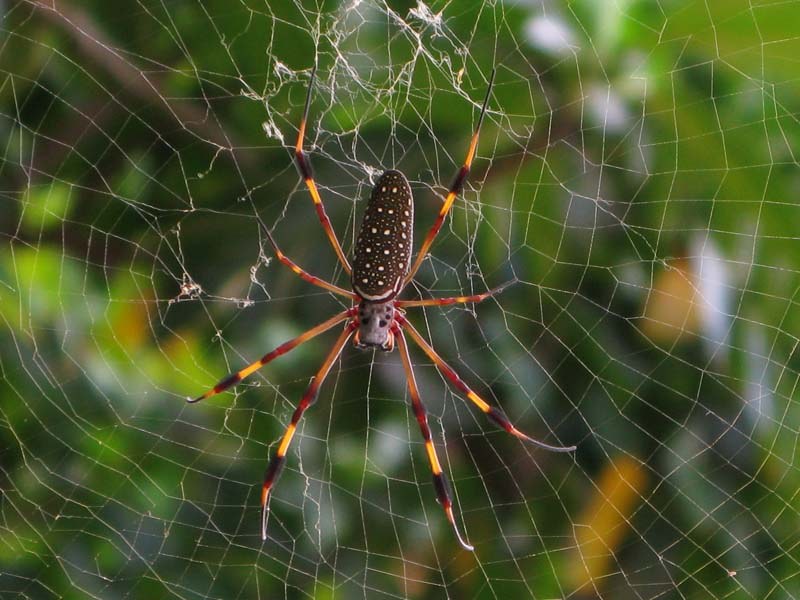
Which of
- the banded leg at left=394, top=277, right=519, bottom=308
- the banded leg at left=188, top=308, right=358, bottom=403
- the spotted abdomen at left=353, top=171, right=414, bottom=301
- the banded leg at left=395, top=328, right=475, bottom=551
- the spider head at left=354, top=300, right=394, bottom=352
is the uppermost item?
the spotted abdomen at left=353, top=171, right=414, bottom=301

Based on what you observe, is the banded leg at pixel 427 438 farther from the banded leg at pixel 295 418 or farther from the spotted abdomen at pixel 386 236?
the spotted abdomen at pixel 386 236

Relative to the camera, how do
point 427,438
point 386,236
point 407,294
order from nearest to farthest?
point 386,236
point 427,438
point 407,294

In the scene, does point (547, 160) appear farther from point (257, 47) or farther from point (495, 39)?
point (257, 47)

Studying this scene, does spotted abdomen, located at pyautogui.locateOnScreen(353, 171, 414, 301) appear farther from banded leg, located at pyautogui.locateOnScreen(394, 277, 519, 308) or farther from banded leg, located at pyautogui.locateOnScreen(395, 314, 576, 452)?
banded leg, located at pyautogui.locateOnScreen(395, 314, 576, 452)

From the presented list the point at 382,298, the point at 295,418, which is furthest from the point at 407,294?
the point at 295,418

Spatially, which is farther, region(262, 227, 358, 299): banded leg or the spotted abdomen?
region(262, 227, 358, 299): banded leg

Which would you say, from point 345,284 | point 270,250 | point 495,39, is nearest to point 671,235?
point 495,39

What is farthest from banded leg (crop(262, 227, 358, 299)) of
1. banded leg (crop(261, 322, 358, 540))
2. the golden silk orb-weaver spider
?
banded leg (crop(261, 322, 358, 540))

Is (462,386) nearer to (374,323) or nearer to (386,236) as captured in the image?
(374,323)
